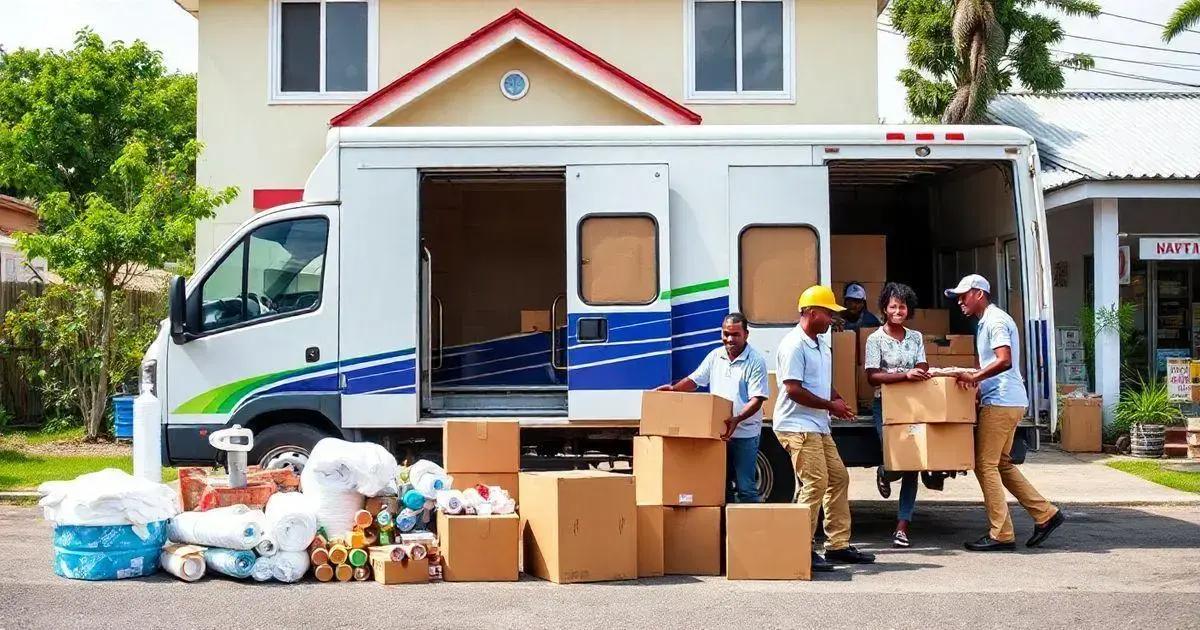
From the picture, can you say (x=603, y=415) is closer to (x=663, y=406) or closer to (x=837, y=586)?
(x=663, y=406)

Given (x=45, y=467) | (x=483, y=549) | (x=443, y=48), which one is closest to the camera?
(x=483, y=549)

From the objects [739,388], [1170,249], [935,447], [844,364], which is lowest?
[935,447]

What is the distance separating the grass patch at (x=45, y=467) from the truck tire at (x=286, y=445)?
3.12 meters

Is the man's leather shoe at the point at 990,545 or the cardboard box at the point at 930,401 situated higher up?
the cardboard box at the point at 930,401

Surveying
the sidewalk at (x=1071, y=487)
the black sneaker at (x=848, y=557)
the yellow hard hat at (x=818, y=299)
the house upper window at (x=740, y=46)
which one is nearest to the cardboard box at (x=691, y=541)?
the black sneaker at (x=848, y=557)

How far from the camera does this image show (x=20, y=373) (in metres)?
17.8

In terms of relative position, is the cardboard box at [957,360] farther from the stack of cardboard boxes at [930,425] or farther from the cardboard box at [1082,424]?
the cardboard box at [1082,424]

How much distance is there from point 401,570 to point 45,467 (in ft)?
24.4

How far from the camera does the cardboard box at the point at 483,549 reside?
816 centimetres

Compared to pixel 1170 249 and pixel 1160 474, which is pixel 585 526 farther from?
pixel 1170 249

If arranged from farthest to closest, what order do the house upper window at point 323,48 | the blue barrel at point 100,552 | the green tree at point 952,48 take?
the green tree at point 952,48 < the house upper window at point 323,48 < the blue barrel at point 100,552

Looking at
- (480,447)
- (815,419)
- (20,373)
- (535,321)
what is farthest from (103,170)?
(815,419)

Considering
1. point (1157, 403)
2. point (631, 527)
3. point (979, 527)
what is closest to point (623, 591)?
point (631, 527)

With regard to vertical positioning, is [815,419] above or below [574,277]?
below
